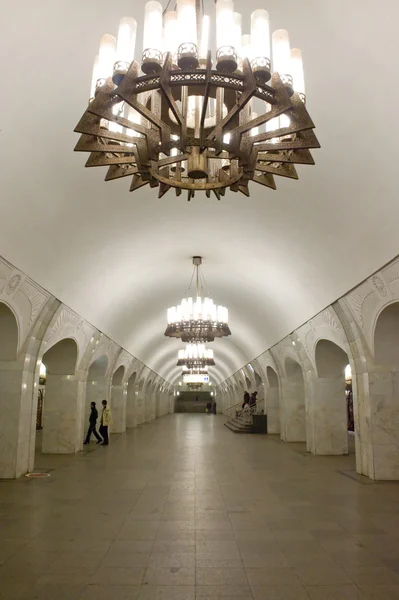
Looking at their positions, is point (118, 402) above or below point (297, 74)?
below

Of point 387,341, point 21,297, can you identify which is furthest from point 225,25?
point 387,341

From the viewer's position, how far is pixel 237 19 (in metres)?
2.88

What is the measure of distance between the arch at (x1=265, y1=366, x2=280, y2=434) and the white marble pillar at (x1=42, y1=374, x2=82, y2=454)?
8.90 m

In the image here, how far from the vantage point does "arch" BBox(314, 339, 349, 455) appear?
489 inches

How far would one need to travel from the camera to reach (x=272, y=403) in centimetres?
1939

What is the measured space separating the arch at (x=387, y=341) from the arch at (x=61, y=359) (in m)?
7.69

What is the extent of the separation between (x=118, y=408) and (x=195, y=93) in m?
17.9

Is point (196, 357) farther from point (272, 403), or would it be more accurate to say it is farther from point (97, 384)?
point (272, 403)

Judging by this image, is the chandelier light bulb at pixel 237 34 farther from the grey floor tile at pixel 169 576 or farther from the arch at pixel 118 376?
the arch at pixel 118 376

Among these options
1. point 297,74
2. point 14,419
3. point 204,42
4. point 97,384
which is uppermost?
point 204,42

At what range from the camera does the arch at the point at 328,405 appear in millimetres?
12414

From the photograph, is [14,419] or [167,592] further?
[14,419]

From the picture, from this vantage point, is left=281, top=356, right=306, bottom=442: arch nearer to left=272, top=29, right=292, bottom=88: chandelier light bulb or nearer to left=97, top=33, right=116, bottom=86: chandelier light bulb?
left=272, top=29, right=292, bottom=88: chandelier light bulb

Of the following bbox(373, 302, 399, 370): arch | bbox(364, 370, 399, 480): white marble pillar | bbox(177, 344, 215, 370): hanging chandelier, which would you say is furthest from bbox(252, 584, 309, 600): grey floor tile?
bbox(177, 344, 215, 370): hanging chandelier
